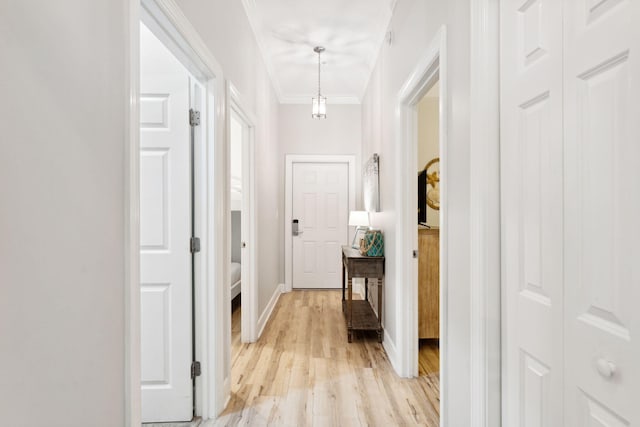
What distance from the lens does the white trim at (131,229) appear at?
3.66 feet

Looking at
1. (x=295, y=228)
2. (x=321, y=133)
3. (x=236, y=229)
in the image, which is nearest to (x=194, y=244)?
(x=295, y=228)

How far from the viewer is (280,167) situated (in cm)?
518

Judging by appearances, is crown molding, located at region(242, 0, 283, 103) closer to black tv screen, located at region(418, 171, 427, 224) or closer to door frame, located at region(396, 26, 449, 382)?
door frame, located at region(396, 26, 449, 382)

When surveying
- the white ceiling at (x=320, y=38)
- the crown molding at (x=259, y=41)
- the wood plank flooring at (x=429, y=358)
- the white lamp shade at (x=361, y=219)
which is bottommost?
the wood plank flooring at (x=429, y=358)

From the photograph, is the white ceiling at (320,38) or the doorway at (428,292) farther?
the white ceiling at (320,38)

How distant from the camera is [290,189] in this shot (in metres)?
5.25
